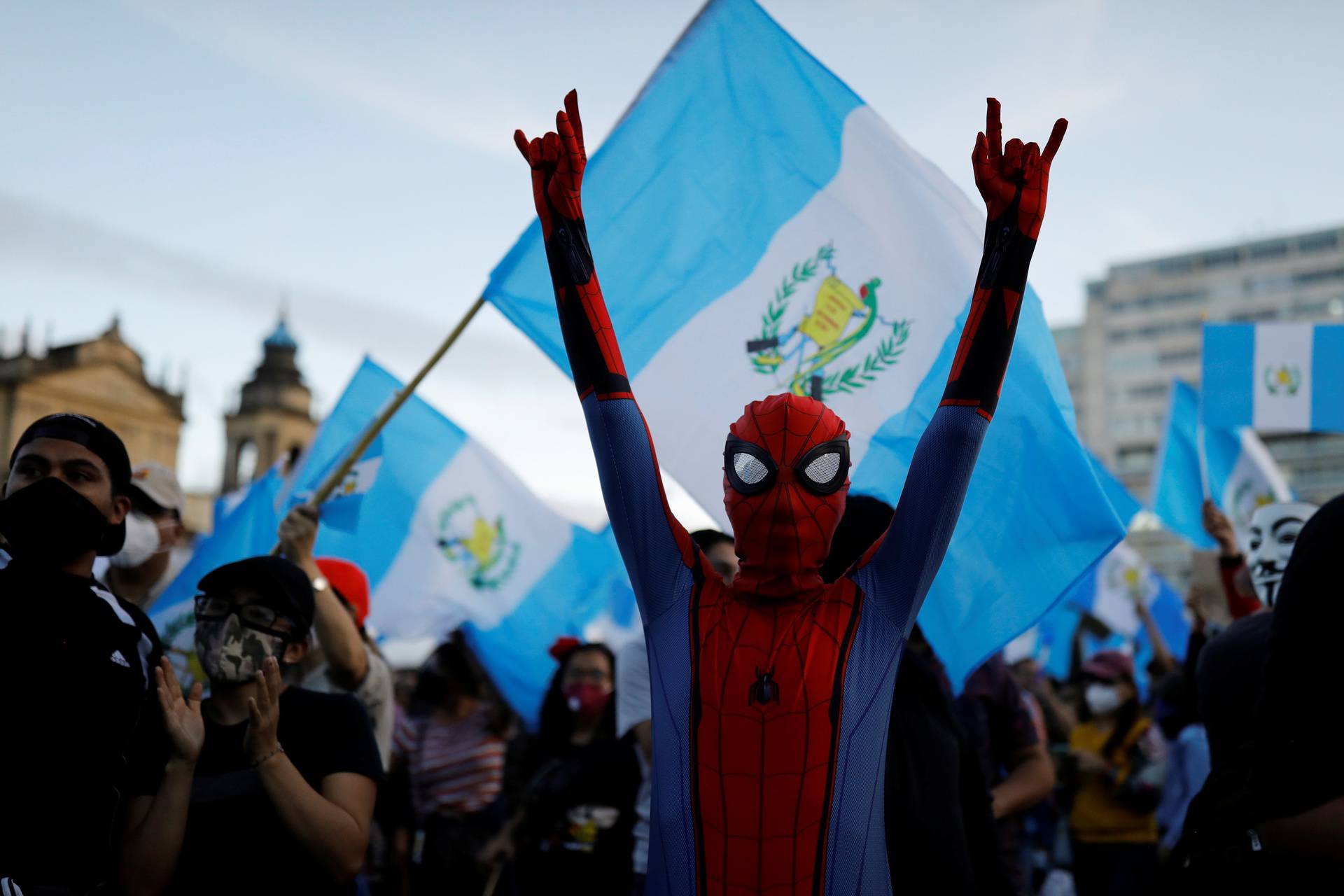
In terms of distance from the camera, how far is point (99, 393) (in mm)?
45219

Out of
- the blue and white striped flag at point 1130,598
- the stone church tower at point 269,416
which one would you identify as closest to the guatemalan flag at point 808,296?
the blue and white striped flag at point 1130,598

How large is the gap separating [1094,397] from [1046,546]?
94323 mm

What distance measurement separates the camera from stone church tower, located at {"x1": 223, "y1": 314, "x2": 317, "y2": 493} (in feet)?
164

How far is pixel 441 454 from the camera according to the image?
744 cm

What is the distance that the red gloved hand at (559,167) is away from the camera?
10.4 ft

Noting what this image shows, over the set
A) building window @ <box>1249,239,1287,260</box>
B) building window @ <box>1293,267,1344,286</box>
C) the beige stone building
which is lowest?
the beige stone building

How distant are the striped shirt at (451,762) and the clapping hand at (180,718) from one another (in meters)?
3.87

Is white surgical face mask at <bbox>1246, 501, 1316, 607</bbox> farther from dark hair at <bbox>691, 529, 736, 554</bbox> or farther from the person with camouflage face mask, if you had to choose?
the person with camouflage face mask

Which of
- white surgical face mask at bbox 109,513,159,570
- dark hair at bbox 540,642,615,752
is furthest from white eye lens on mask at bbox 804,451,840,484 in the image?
dark hair at bbox 540,642,615,752

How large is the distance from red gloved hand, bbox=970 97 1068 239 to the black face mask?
7.70 feet

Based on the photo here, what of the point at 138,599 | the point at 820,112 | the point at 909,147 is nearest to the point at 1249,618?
the point at 909,147

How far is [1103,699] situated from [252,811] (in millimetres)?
6555

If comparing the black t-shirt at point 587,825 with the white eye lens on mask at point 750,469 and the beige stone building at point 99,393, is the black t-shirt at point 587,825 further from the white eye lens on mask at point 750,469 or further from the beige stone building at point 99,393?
the beige stone building at point 99,393

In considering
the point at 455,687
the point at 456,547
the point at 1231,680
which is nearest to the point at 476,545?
the point at 456,547
